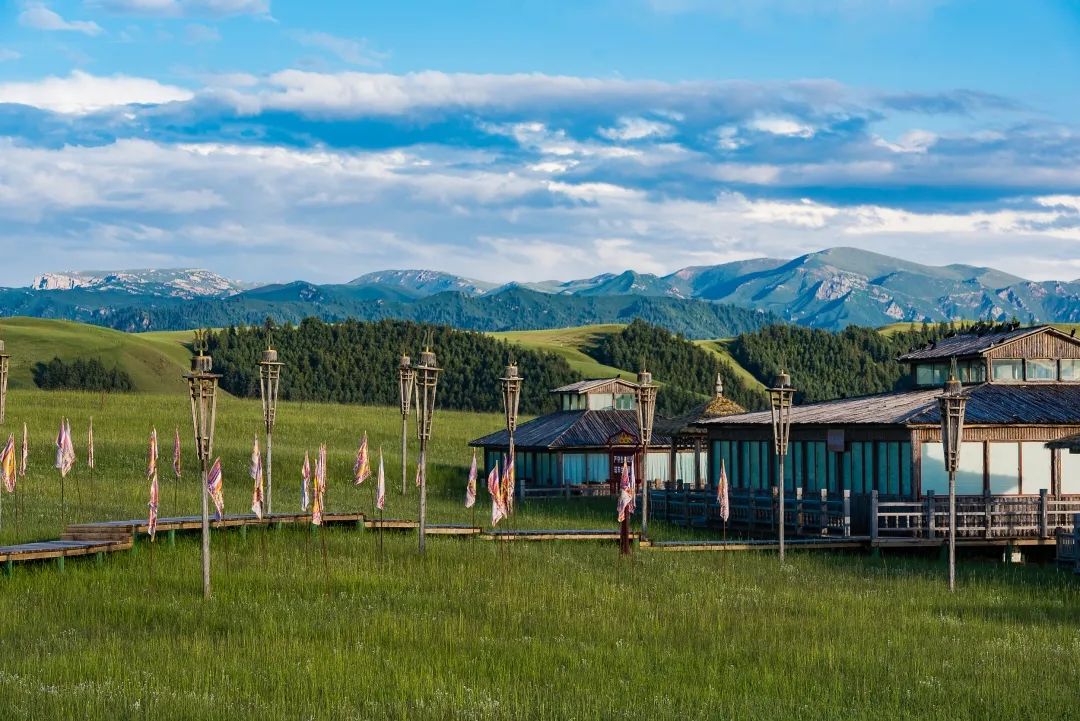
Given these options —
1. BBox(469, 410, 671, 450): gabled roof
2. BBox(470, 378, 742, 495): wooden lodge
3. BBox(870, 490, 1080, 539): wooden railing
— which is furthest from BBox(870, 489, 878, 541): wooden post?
BBox(469, 410, 671, 450): gabled roof

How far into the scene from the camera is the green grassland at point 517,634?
22.4m

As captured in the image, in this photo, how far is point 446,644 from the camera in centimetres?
2675

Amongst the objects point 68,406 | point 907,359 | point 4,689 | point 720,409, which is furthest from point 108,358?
point 4,689

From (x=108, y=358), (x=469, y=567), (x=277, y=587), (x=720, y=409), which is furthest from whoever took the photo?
(x=108, y=358)

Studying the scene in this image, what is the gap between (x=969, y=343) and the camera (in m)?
57.5

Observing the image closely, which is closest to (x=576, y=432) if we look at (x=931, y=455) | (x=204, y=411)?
(x=931, y=455)

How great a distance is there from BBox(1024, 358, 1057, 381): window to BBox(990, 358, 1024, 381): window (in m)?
0.20

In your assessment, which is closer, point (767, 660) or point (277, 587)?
point (767, 660)

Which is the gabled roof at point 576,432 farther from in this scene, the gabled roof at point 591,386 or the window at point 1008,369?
the window at point 1008,369

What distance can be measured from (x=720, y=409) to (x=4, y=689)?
5124cm

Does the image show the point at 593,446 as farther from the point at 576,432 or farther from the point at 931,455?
the point at 931,455

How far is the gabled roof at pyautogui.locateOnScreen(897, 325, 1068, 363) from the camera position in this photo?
2164 inches

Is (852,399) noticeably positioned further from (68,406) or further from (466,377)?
(466,377)

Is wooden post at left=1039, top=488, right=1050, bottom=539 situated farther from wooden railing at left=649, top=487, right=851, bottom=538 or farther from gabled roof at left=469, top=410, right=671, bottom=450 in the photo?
gabled roof at left=469, top=410, right=671, bottom=450
